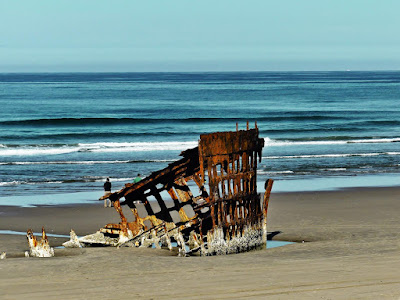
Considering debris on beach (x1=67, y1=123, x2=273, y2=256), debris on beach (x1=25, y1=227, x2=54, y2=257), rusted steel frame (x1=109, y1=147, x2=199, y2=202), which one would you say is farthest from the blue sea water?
rusted steel frame (x1=109, y1=147, x2=199, y2=202)

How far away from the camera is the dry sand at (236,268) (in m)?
11.1

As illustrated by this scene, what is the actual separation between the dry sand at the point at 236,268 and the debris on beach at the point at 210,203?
482 mm

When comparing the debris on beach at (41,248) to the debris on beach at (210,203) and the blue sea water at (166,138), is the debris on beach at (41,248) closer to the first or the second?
the debris on beach at (210,203)

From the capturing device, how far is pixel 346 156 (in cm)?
3741

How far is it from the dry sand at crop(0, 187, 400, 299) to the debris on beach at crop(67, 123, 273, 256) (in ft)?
1.58

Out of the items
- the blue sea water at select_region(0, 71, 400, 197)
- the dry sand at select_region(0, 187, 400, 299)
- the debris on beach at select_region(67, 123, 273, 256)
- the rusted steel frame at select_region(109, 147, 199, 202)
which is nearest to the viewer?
the dry sand at select_region(0, 187, 400, 299)

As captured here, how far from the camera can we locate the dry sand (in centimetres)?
1112

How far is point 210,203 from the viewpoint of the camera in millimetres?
14633

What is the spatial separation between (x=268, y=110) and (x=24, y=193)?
44611 mm

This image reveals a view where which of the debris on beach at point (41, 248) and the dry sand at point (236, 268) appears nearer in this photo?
the dry sand at point (236, 268)

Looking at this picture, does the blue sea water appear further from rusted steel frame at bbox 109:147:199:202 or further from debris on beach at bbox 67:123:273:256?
rusted steel frame at bbox 109:147:199:202

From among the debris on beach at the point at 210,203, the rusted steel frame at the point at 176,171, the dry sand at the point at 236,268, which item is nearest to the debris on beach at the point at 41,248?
the dry sand at the point at 236,268

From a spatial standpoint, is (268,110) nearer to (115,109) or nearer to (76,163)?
(115,109)

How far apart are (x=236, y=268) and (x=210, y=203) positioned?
2064mm
